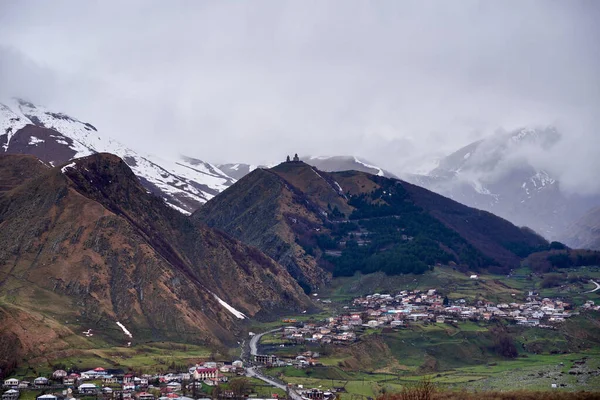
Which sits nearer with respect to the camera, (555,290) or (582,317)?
(582,317)

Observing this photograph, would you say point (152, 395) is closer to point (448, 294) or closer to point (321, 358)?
point (321, 358)

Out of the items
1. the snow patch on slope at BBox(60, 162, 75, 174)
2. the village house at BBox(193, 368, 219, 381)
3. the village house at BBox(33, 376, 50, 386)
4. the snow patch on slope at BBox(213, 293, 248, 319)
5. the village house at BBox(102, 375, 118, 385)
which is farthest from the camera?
the snow patch on slope at BBox(60, 162, 75, 174)

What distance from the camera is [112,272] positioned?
14538 cm

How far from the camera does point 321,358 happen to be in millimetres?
126438

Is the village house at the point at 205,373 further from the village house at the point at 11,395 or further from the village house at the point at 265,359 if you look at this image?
the village house at the point at 11,395

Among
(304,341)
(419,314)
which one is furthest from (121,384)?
(419,314)

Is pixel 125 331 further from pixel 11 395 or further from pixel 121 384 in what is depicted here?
pixel 11 395

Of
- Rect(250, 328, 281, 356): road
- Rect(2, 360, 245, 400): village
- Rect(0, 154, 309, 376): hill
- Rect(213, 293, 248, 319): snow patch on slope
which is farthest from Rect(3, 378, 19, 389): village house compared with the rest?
Rect(213, 293, 248, 319): snow patch on slope

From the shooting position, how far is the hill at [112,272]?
417 ft

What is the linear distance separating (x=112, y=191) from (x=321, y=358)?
226ft

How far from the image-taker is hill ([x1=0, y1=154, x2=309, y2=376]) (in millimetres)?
127069

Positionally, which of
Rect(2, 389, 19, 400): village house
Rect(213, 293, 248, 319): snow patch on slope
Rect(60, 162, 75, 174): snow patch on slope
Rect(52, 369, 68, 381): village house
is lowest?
Rect(2, 389, 19, 400): village house

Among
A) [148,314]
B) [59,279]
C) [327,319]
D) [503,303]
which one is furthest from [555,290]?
[59,279]

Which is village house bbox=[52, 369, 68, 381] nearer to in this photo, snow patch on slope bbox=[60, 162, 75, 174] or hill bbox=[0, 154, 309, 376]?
hill bbox=[0, 154, 309, 376]
